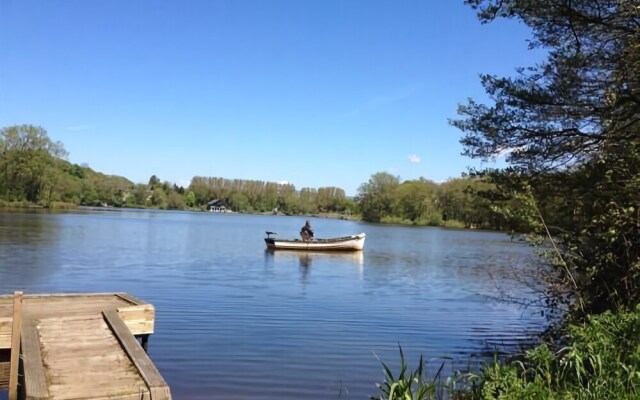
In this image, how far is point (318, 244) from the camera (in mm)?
33812

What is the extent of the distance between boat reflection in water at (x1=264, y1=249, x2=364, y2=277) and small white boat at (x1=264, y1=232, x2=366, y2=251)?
353 millimetres

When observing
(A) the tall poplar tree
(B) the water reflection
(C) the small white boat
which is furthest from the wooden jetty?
(C) the small white boat

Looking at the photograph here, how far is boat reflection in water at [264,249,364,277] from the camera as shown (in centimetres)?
2616

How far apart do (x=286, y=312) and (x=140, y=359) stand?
26.7ft

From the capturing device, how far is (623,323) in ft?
17.8

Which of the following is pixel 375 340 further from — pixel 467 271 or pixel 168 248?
pixel 168 248

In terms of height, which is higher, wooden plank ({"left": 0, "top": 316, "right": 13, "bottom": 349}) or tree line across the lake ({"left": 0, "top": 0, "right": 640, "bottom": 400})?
tree line across the lake ({"left": 0, "top": 0, "right": 640, "bottom": 400})

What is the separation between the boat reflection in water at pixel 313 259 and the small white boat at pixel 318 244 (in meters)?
0.35

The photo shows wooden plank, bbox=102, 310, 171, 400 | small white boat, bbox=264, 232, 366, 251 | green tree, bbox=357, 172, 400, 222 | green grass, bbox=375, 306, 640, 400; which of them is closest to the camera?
green grass, bbox=375, 306, 640, 400

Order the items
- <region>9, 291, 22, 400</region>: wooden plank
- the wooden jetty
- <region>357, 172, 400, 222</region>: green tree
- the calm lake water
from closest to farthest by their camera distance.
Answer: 1. <region>9, 291, 22, 400</region>: wooden plank
2. the wooden jetty
3. the calm lake water
4. <region>357, 172, 400, 222</region>: green tree

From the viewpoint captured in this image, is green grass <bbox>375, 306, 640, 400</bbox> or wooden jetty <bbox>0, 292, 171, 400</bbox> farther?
wooden jetty <bbox>0, 292, 171, 400</bbox>

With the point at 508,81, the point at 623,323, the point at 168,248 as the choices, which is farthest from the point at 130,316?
the point at 168,248

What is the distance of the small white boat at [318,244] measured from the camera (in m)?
33.0

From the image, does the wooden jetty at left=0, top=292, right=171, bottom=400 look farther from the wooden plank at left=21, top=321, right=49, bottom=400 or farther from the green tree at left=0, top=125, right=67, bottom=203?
the green tree at left=0, top=125, right=67, bottom=203
